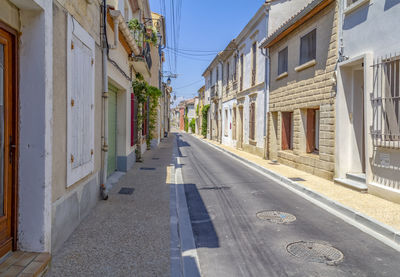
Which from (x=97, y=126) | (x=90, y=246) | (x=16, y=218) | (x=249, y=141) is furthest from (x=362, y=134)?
(x=249, y=141)

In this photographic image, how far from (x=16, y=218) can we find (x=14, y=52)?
1682 millimetres

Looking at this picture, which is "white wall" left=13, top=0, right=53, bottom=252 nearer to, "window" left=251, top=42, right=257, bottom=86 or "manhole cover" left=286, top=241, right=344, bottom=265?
"manhole cover" left=286, top=241, right=344, bottom=265

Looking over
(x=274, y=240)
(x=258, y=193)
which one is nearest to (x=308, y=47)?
(x=258, y=193)

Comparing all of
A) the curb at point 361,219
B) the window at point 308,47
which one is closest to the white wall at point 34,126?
the curb at point 361,219

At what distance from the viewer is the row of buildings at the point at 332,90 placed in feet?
20.4

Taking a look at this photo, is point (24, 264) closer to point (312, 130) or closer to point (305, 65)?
point (305, 65)

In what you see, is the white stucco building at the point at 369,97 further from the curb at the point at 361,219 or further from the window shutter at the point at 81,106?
the window shutter at the point at 81,106

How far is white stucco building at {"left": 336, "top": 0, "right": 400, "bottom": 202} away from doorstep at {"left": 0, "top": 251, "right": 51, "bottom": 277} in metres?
6.13

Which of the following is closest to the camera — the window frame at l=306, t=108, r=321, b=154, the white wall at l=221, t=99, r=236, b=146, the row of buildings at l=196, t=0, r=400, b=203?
the row of buildings at l=196, t=0, r=400, b=203

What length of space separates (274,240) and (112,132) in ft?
18.8

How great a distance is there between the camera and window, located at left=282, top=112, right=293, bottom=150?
39.0ft

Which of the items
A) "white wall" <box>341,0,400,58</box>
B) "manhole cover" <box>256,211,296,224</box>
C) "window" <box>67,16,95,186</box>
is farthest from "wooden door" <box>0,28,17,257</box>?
"white wall" <box>341,0,400,58</box>

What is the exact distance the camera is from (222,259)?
140 inches

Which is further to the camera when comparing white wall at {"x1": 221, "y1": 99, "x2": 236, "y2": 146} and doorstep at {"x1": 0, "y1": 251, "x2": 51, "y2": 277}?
white wall at {"x1": 221, "y1": 99, "x2": 236, "y2": 146}
